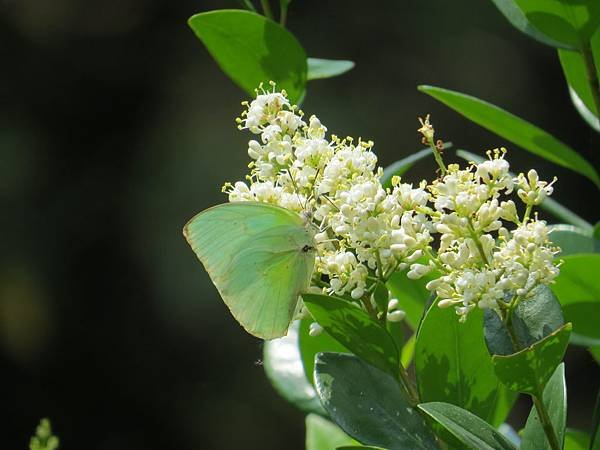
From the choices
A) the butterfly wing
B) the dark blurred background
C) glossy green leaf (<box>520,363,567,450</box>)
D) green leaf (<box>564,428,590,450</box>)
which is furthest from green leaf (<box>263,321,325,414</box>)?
the dark blurred background

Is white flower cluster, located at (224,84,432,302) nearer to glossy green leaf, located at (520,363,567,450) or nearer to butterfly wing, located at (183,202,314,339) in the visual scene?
butterfly wing, located at (183,202,314,339)

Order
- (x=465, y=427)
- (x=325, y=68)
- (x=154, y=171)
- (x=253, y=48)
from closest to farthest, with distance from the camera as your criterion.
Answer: (x=465, y=427) < (x=253, y=48) < (x=325, y=68) < (x=154, y=171)

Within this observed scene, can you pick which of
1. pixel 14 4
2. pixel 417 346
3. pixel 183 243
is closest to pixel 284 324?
pixel 417 346

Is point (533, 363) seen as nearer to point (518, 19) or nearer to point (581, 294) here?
point (581, 294)

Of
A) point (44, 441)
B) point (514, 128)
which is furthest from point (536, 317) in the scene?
point (44, 441)

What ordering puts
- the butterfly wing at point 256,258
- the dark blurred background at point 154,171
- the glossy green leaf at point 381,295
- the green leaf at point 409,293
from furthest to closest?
the dark blurred background at point 154,171 → the green leaf at point 409,293 → the butterfly wing at point 256,258 → the glossy green leaf at point 381,295

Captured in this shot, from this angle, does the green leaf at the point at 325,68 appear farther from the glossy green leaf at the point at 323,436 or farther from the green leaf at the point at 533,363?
the green leaf at the point at 533,363

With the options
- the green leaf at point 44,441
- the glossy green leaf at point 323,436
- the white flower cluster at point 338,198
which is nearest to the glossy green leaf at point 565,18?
the white flower cluster at point 338,198
